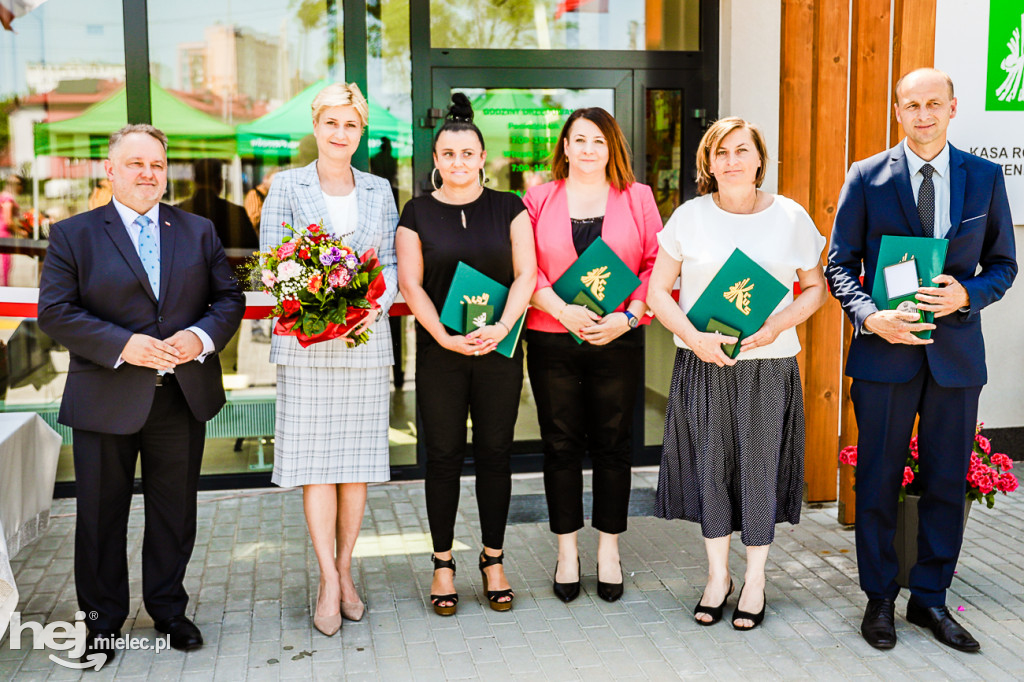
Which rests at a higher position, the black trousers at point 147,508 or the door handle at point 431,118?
the door handle at point 431,118

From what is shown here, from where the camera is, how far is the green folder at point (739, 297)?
361cm

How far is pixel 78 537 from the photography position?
3582 millimetres

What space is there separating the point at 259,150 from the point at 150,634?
125 inches

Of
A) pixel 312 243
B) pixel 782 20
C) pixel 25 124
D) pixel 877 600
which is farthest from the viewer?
pixel 25 124

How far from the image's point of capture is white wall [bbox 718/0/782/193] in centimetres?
595

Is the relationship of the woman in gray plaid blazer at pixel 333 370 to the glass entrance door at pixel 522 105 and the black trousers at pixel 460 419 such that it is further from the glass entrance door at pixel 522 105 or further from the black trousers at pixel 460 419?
the glass entrance door at pixel 522 105

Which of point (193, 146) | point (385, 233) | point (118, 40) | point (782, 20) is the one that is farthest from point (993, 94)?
point (118, 40)

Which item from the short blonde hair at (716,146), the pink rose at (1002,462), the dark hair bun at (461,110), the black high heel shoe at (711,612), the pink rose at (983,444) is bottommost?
the black high heel shoe at (711,612)

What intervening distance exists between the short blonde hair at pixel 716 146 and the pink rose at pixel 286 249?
1.63 metres

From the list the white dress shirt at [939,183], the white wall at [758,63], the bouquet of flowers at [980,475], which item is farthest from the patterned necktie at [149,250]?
the white wall at [758,63]

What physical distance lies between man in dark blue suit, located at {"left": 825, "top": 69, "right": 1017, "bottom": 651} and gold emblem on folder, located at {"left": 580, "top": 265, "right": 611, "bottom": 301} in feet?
2.97

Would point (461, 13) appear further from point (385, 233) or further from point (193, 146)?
point (385, 233)

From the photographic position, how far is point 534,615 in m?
4.00

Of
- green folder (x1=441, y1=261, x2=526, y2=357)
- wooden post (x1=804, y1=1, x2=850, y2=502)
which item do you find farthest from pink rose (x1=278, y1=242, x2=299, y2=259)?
wooden post (x1=804, y1=1, x2=850, y2=502)
